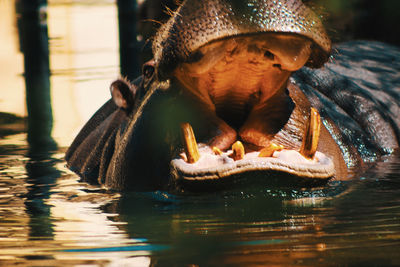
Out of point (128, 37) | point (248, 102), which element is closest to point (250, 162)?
point (248, 102)

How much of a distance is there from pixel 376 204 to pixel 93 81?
9787 mm

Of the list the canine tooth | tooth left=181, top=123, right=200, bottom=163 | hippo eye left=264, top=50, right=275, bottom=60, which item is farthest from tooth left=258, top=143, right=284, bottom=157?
hippo eye left=264, top=50, right=275, bottom=60

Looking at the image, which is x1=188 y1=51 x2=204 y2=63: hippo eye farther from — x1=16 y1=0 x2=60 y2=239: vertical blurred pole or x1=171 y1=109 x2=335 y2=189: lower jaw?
x1=16 y1=0 x2=60 y2=239: vertical blurred pole

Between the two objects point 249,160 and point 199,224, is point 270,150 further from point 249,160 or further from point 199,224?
point 199,224

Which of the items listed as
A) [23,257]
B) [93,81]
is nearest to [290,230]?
[23,257]

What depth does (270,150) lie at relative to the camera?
4.12m

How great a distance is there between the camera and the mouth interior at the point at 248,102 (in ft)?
12.6

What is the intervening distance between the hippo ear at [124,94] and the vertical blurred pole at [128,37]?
228 inches

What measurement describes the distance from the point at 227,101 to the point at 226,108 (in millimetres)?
57

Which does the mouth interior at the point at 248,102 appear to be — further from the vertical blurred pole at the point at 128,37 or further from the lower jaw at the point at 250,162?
the vertical blurred pole at the point at 128,37

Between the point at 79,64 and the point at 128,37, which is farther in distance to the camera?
the point at 79,64

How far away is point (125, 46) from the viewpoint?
11391mm

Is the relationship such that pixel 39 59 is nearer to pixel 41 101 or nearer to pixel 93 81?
pixel 41 101

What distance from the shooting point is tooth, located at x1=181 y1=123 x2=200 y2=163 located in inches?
158
